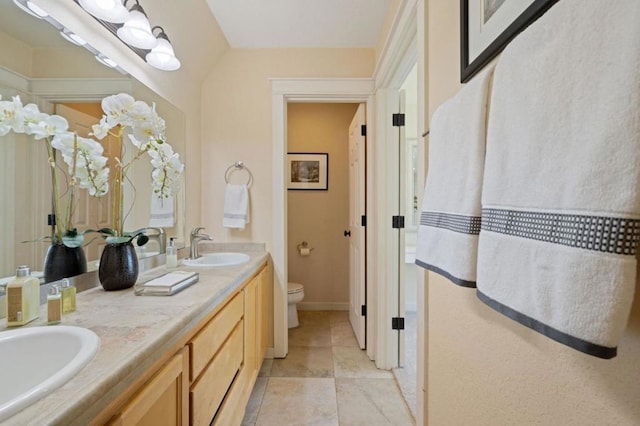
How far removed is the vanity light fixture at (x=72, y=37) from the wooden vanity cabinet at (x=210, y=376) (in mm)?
1231

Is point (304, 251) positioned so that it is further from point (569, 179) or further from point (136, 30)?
point (569, 179)

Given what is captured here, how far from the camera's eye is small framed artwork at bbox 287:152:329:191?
318cm

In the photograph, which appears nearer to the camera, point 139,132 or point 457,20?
point 457,20

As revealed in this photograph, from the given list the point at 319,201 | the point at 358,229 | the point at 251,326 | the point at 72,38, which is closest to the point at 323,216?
the point at 319,201

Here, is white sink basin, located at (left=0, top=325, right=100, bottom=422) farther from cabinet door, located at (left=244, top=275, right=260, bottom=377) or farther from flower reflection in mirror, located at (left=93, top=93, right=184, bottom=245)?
cabinet door, located at (left=244, top=275, right=260, bottom=377)

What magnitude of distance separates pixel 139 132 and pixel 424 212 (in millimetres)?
1247

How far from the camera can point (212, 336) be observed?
1040 mm

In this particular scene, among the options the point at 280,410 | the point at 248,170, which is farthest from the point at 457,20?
the point at 280,410

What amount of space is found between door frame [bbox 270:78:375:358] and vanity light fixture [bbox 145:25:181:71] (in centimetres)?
77

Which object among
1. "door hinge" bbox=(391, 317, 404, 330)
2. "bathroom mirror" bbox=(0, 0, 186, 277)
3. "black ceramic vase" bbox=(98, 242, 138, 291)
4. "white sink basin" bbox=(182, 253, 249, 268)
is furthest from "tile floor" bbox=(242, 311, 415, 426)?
"bathroom mirror" bbox=(0, 0, 186, 277)

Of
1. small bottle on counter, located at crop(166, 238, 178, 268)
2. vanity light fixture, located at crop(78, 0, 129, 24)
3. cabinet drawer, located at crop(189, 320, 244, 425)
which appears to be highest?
vanity light fixture, located at crop(78, 0, 129, 24)

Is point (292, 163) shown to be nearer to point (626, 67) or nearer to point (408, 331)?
point (408, 331)

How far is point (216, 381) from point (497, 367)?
98cm

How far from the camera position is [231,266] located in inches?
60.3
